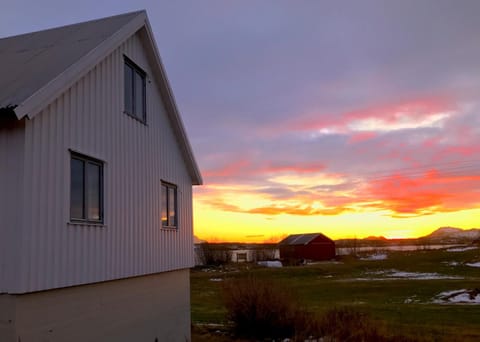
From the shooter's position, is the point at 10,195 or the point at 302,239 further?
the point at 302,239

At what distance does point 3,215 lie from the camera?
310 inches

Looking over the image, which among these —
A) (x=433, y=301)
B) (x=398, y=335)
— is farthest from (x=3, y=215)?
(x=433, y=301)

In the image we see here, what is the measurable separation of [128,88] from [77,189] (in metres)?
3.71

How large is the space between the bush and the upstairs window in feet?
23.5

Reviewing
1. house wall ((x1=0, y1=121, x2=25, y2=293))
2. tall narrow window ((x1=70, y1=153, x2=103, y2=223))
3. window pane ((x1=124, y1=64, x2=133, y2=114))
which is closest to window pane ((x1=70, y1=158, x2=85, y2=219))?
tall narrow window ((x1=70, y1=153, x2=103, y2=223))

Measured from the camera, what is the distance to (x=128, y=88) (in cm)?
1220

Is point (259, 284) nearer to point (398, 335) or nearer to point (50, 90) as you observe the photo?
point (398, 335)

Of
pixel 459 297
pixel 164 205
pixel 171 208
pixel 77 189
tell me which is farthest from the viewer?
pixel 459 297

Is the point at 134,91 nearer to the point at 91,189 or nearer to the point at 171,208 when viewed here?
the point at 91,189

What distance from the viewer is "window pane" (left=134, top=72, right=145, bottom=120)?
41.5 ft

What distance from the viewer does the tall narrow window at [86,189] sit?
9.30 m

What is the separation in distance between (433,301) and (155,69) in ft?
68.3

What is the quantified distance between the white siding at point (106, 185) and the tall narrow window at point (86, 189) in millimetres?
169

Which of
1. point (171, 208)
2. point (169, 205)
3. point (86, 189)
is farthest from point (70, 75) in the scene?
point (171, 208)
